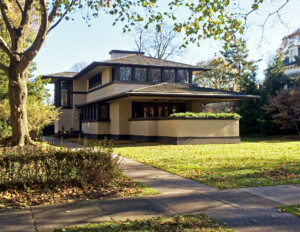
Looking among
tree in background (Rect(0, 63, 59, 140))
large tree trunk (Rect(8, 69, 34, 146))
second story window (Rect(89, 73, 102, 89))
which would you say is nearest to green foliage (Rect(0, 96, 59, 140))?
tree in background (Rect(0, 63, 59, 140))

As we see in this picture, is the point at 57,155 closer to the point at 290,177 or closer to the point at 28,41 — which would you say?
the point at 290,177

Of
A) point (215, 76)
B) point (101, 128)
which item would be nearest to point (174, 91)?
point (101, 128)

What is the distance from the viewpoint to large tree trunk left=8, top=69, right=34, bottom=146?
1450 cm

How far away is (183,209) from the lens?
5840mm

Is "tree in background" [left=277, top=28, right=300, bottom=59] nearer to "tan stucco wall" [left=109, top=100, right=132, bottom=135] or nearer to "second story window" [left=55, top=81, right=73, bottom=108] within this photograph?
"tan stucco wall" [left=109, top=100, right=132, bottom=135]

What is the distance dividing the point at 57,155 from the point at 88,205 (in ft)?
5.56

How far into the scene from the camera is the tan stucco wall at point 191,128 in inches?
801

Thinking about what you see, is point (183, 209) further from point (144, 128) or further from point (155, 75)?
point (155, 75)

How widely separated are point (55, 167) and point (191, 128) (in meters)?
14.1

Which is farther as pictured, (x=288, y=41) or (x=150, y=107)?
(x=150, y=107)

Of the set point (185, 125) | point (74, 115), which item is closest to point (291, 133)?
point (185, 125)

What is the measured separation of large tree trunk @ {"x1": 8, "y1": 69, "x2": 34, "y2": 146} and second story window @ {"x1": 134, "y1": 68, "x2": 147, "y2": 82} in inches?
476

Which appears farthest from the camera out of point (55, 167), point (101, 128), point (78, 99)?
point (78, 99)

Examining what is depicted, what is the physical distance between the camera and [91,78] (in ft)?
106
